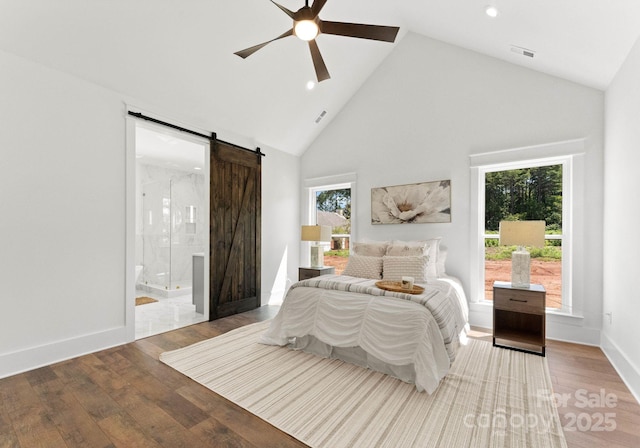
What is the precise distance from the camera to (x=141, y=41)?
286 cm

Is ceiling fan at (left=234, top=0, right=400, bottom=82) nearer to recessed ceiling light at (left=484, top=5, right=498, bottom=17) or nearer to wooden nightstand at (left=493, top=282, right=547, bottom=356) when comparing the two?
recessed ceiling light at (left=484, top=5, right=498, bottom=17)

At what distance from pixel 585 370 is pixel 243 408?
2.97 meters

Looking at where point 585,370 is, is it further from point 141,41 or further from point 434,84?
point 141,41

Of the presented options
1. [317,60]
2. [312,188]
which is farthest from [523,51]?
[312,188]

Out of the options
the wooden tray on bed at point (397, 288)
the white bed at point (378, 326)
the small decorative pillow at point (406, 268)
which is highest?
the small decorative pillow at point (406, 268)

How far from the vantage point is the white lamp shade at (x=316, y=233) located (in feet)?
15.2

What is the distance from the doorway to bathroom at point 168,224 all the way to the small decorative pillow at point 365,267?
238cm

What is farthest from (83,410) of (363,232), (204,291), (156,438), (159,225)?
(159,225)

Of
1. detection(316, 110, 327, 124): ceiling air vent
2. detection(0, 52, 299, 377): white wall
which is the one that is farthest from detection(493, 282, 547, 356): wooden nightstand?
detection(0, 52, 299, 377): white wall

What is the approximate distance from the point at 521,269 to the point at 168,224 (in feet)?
21.2

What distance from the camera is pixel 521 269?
10.5 ft

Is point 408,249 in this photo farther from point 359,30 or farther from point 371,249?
point 359,30

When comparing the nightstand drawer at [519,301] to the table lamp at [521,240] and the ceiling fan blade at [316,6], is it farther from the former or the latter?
the ceiling fan blade at [316,6]

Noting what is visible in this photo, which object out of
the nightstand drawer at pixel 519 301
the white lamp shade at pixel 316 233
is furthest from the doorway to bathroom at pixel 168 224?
the nightstand drawer at pixel 519 301
